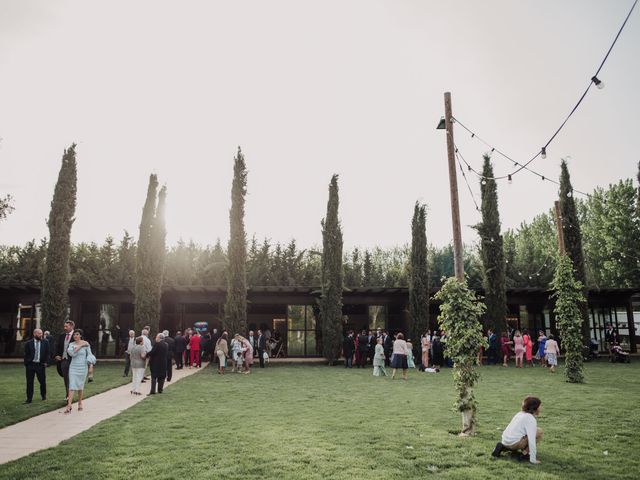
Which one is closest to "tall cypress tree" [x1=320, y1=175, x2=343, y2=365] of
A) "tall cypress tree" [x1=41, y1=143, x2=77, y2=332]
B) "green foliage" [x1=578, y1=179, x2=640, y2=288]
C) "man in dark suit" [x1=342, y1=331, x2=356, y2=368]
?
"man in dark suit" [x1=342, y1=331, x2=356, y2=368]

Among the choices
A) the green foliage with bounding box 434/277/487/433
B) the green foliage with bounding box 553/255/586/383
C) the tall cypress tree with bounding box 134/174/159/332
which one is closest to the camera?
the green foliage with bounding box 434/277/487/433

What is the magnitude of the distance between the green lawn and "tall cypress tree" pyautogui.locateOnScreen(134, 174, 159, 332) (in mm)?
4453

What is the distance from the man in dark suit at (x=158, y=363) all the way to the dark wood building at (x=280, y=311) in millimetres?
12084

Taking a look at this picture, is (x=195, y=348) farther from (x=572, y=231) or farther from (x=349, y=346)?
(x=572, y=231)

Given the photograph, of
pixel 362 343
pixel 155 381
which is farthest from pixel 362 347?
pixel 155 381

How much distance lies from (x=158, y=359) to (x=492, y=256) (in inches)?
775

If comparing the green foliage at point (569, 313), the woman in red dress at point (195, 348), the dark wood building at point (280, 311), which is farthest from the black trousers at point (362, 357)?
the green foliage at point (569, 313)

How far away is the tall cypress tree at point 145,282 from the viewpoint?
76.8 feet

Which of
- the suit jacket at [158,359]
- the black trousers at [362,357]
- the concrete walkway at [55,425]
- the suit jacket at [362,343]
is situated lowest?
the black trousers at [362,357]

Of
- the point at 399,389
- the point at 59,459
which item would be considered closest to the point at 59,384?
the point at 59,459

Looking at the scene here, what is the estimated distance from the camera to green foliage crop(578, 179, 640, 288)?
40625 mm

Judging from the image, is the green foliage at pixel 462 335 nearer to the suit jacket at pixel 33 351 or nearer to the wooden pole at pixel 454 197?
the wooden pole at pixel 454 197

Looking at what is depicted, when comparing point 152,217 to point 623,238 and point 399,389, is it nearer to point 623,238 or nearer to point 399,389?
point 399,389

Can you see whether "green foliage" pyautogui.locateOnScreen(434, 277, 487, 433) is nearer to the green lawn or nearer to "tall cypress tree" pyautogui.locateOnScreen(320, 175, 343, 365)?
the green lawn
